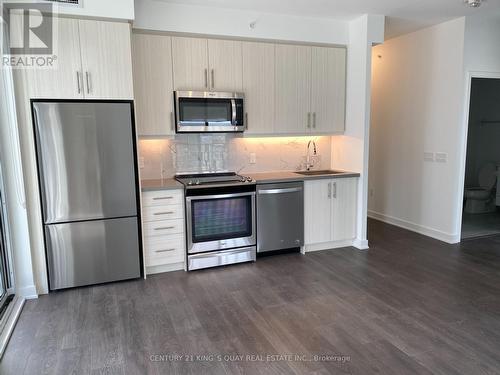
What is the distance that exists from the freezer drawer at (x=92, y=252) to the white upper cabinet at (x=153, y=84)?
1.01 m

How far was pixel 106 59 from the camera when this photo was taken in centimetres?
333

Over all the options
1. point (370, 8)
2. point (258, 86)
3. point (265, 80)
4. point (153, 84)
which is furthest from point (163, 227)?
point (370, 8)

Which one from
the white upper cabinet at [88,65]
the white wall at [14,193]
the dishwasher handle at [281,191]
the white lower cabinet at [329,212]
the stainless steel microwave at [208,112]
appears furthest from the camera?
the white lower cabinet at [329,212]

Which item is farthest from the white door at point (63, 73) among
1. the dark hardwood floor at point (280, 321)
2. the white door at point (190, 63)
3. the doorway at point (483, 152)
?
the doorway at point (483, 152)

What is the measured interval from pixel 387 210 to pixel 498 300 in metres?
2.62

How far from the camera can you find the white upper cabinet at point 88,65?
3170 millimetres

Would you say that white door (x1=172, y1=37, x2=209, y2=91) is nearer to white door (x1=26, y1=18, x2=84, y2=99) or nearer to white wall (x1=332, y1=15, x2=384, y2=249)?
white door (x1=26, y1=18, x2=84, y2=99)

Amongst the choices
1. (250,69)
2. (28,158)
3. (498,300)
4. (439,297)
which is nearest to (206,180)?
(250,69)

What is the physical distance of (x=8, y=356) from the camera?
2.46 metres

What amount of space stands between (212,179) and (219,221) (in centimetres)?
47

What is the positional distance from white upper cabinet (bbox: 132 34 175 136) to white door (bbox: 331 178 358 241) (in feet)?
6.83

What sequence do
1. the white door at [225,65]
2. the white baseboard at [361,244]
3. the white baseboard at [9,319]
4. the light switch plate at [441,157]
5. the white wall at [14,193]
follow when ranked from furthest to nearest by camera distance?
the light switch plate at [441,157]
the white baseboard at [361,244]
the white door at [225,65]
the white wall at [14,193]
the white baseboard at [9,319]

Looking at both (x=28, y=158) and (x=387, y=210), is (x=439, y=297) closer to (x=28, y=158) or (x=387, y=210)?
(x=387, y=210)

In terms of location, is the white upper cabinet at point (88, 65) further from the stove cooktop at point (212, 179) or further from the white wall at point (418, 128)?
the white wall at point (418, 128)
